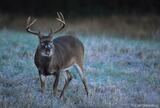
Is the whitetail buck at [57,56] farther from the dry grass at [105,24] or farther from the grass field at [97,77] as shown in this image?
the dry grass at [105,24]

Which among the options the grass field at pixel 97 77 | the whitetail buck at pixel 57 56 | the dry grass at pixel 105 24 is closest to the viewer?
the grass field at pixel 97 77

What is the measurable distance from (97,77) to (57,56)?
6.77 ft

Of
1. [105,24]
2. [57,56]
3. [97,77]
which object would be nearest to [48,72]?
[57,56]

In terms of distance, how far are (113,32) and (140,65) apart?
7.61 m

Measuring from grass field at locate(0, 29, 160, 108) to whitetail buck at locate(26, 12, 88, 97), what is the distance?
39 centimetres

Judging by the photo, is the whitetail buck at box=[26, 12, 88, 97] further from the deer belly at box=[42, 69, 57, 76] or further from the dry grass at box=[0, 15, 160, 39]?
the dry grass at box=[0, 15, 160, 39]

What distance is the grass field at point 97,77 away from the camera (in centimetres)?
1157

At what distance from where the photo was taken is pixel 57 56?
1244 centimetres

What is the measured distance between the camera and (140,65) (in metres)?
15.5

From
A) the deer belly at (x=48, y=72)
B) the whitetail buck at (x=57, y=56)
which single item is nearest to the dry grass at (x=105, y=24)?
the whitetail buck at (x=57, y=56)

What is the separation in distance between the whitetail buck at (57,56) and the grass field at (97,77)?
394 millimetres

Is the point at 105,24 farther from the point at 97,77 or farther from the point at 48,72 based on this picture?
the point at 48,72

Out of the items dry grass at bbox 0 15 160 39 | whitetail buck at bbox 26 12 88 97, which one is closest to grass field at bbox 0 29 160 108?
whitetail buck at bbox 26 12 88 97

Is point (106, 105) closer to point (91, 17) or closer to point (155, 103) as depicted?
point (155, 103)
